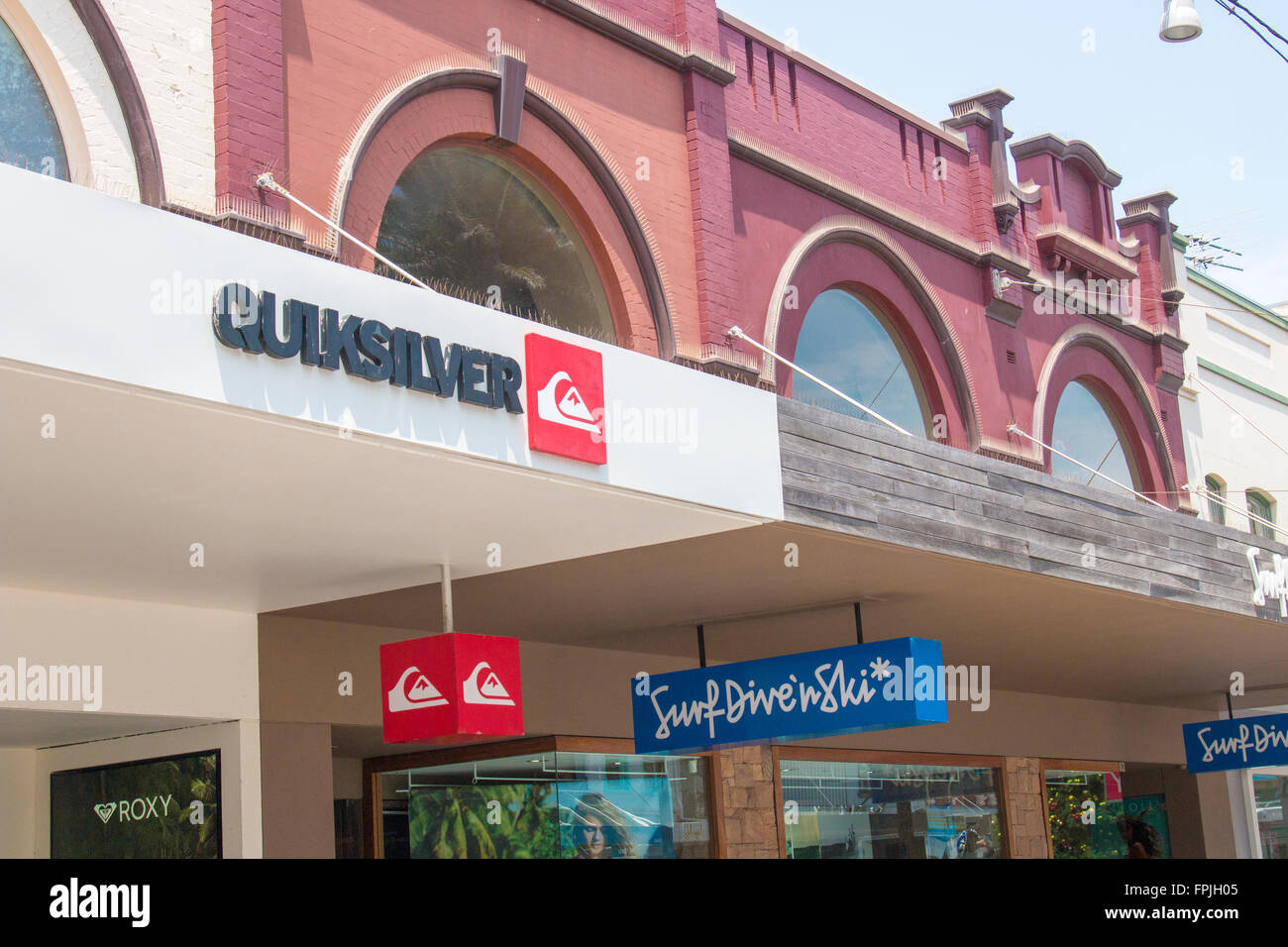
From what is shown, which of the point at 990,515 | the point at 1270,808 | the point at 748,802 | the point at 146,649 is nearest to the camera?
the point at 146,649

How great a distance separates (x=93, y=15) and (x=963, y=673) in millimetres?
10714

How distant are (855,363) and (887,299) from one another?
2.65ft

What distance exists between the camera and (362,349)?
6.40 m

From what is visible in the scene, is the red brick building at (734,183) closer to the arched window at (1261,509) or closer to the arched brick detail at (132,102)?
the arched brick detail at (132,102)

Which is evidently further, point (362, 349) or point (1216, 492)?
point (1216, 492)

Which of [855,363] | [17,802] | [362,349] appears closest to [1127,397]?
[855,363]

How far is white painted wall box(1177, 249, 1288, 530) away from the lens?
20.3 metres

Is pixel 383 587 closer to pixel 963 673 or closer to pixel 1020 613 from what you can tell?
pixel 1020 613

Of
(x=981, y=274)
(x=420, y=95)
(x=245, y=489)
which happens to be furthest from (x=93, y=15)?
(x=981, y=274)

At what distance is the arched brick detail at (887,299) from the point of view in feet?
45.6

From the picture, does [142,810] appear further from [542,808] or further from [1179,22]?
[1179,22]

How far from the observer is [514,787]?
1262 centimetres

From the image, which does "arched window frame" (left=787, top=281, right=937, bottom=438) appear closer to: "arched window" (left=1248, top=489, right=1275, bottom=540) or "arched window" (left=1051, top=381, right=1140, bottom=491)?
"arched window" (left=1051, top=381, right=1140, bottom=491)
